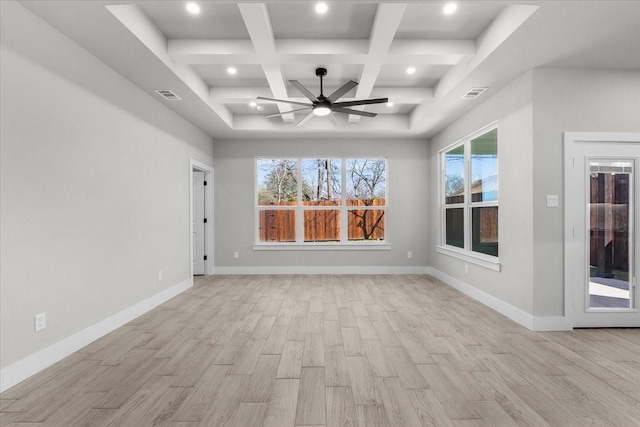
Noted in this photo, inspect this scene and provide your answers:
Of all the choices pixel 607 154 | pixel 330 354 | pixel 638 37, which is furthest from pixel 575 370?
pixel 638 37

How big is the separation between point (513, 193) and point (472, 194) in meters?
1.12

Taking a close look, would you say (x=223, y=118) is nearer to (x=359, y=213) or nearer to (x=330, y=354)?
(x=359, y=213)

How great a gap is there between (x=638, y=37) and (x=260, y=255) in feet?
19.4

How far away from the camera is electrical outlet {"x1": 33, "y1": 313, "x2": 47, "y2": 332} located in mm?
2488

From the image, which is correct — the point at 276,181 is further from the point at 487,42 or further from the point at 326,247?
the point at 487,42

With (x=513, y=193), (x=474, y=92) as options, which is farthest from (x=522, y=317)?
(x=474, y=92)

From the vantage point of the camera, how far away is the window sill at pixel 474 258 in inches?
164

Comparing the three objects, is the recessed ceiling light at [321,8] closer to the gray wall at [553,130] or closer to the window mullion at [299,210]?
the gray wall at [553,130]

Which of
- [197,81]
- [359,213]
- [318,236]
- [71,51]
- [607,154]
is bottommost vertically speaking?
[318,236]

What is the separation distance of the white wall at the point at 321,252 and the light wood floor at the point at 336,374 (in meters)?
2.54

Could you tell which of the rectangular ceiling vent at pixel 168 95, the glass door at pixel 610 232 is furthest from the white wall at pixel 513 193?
the rectangular ceiling vent at pixel 168 95

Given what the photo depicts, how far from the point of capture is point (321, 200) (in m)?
6.70

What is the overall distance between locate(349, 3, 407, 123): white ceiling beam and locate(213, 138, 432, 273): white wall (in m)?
2.52

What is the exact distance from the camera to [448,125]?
5621 mm
